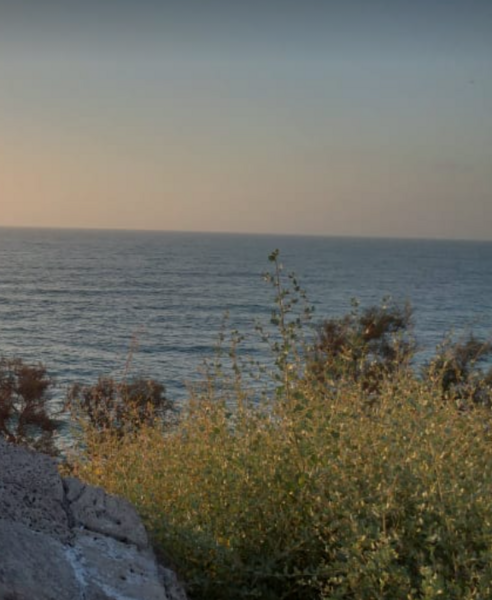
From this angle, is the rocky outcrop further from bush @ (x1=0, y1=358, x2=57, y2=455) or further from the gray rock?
bush @ (x1=0, y1=358, x2=57, y2=455)

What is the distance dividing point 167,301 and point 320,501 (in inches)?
3300

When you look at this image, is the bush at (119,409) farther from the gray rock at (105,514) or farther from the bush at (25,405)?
the gray rock at (105,514)

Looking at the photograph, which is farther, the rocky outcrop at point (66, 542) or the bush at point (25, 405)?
the bush at point (25, 405)

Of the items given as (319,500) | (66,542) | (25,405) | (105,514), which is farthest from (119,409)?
(66,542)

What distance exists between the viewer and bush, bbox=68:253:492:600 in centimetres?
414

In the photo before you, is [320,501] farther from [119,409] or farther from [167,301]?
[167,301]

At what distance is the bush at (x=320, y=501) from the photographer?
4141 millimetres

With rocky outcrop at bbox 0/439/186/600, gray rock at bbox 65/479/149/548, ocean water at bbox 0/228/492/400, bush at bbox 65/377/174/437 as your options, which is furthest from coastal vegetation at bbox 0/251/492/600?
ocean water at bbox 0/228/492/400

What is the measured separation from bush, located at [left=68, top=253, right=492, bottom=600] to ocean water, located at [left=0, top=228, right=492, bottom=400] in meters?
8.32

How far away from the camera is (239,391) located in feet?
19.9

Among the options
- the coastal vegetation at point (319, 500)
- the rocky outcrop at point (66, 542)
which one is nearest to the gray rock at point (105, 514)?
the rocky outcrop at point (66, 542)

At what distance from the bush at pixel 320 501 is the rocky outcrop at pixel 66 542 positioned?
50 centimetres

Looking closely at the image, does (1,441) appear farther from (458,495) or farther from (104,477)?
(458,495)

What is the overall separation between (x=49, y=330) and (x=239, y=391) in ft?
201
